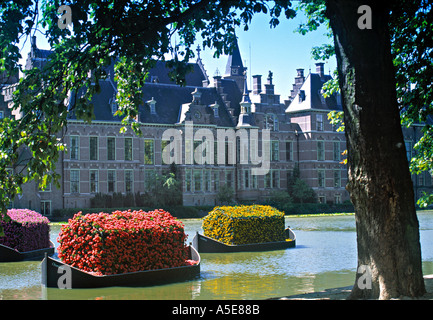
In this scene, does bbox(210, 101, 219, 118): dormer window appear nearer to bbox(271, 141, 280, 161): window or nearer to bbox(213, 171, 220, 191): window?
bbox(213, 171, 220, 191): window

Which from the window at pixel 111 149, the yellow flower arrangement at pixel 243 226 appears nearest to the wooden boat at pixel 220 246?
the yellow flower arrangement at pixel 243 226

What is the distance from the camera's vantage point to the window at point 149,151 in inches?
2089

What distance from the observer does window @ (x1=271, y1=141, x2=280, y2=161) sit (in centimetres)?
6044

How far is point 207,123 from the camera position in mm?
55250

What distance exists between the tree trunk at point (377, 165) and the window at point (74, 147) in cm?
4270

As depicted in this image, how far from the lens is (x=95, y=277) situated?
42.0 ft

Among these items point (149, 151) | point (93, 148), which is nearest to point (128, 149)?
point (149, 151)

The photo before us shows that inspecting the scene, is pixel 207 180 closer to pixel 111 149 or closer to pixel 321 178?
pixel 111 149

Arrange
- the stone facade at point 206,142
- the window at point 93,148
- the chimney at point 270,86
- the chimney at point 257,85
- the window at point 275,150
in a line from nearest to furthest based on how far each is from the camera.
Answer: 1. the stone facade at point 206,142
2. the window at point 93,148
3. the chimney at point 270,86
4. the window at point 275,150
5. the chimney at point 257,85

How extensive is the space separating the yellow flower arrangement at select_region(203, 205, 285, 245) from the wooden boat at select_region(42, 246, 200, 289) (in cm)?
621

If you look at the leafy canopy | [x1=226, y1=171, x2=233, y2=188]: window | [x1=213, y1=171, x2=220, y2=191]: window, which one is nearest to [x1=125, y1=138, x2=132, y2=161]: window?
[x1=213, y1=171, x2=220, y2=191]: window

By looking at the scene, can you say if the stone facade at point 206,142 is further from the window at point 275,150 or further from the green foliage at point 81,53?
the green foliage at point 81,53

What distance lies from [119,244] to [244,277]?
3.20 metres
